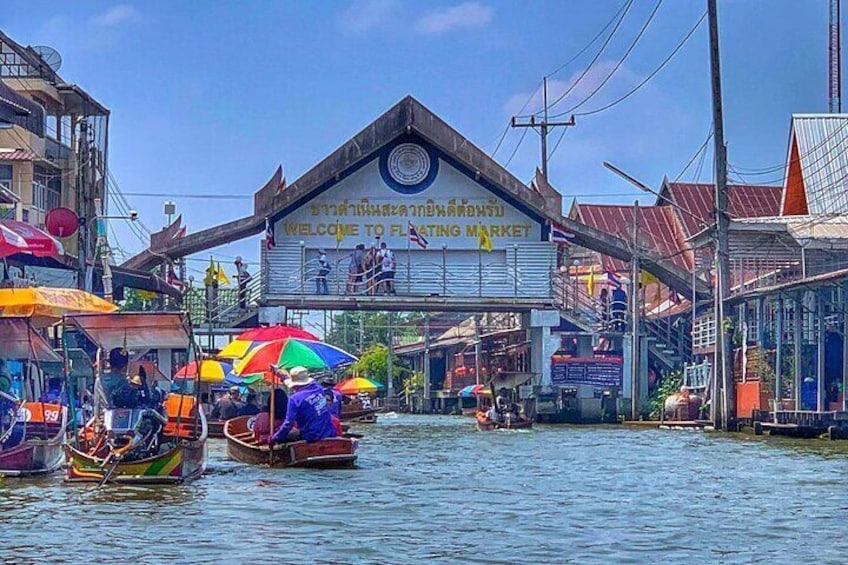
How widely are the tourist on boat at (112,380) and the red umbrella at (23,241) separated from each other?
15.3ft

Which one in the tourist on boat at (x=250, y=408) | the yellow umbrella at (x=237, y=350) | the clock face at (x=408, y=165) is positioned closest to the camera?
the yellow umbrella at (x=237, y=350)

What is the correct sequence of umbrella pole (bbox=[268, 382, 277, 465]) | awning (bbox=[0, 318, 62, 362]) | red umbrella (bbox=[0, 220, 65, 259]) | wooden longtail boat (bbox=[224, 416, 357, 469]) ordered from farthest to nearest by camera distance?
1. red umbrella (bbox=[0, 220, 65, 259])
2. umbrella pole (bbox=[268, 382, 277, 465])
3. wooden longtail boat (bbox=[224, 416, 357, 469])
4. awning (bbox=[0, 318, 62, 362])

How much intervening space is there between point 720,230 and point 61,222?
51.2 feet

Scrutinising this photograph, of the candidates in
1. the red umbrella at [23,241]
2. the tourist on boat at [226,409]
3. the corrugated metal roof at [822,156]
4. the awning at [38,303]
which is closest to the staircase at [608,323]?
the corrugated metal roof at [822,156]

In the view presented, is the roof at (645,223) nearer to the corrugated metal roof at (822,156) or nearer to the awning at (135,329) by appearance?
the corrugated metal roof at (822,156)

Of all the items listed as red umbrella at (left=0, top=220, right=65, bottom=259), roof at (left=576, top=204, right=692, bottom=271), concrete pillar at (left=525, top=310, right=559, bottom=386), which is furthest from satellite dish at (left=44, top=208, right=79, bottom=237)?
roof at (left=576, top=204, right=692, bottom=271)

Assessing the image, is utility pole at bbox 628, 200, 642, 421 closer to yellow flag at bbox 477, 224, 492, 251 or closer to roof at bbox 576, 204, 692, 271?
yellow flag at bbox 477, 224, 492, 251

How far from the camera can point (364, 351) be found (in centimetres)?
8831

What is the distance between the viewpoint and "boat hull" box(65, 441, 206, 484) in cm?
1744

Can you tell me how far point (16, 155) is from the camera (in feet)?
125

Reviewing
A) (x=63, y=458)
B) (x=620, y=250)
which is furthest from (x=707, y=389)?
(x=63, y=458)

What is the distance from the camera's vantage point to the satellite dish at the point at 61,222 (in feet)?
103

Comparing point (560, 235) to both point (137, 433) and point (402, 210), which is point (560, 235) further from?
point (137, 433)

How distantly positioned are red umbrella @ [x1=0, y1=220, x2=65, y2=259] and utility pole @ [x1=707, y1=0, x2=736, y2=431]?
55.2 feet
